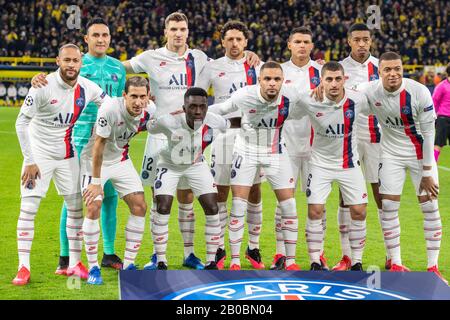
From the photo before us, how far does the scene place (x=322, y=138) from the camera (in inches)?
295

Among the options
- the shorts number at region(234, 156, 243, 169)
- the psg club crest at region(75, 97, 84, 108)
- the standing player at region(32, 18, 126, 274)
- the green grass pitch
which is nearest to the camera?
the green grass pitch

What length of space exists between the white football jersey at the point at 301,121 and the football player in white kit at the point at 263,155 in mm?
442

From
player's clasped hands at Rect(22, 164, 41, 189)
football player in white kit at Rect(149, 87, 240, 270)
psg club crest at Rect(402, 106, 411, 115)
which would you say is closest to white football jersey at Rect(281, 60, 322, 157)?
football player in white kit at Rect(149, 87, 240, 270)

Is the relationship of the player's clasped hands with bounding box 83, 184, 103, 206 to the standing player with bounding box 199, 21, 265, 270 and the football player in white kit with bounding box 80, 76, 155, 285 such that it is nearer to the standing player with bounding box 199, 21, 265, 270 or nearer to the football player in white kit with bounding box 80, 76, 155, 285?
the football player in white kit with bounding box 80, 76, 155, 285

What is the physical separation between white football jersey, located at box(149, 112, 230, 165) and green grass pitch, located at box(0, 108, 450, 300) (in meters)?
1.11

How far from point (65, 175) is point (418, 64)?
23.7 metres

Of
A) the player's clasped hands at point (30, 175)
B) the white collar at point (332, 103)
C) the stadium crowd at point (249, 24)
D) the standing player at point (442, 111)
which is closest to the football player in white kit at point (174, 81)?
the player's clasped hands at point (30, 175)

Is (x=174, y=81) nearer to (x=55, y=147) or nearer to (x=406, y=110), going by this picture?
(x=55, y=147)

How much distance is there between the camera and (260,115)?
746 cm

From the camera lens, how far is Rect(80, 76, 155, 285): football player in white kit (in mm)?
7035

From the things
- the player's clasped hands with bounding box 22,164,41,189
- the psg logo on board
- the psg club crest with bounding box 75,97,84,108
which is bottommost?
the psg logo on board

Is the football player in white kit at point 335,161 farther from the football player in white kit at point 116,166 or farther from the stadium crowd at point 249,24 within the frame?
the stadium crowd at point 249,24
